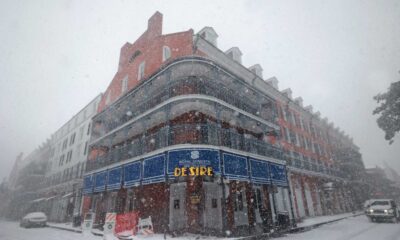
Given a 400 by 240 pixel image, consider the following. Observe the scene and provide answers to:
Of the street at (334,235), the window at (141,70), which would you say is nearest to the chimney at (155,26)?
the window at (141,70)

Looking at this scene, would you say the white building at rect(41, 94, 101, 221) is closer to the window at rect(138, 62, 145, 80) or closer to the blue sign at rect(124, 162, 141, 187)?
the window at rect(138, 62, 145, 80)

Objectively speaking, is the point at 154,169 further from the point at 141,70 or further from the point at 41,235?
the point at 141,70

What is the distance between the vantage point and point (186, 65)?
14.4 m

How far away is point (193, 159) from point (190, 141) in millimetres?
2578

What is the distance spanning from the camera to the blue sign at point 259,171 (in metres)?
14.2

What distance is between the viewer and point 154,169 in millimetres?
12961

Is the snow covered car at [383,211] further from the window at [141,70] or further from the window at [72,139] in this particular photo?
the window at [72,139]

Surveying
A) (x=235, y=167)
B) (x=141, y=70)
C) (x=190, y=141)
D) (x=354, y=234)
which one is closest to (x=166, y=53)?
(x=141, y=70)

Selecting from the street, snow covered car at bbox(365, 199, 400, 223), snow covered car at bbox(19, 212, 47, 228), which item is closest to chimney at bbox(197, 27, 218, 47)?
the street

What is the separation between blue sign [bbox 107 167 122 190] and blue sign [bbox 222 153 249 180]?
7.96 m

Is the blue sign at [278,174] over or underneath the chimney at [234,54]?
underneath

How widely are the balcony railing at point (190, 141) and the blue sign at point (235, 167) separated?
3.42 ft

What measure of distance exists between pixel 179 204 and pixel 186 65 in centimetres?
895

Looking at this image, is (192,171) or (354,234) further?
(192,171)
